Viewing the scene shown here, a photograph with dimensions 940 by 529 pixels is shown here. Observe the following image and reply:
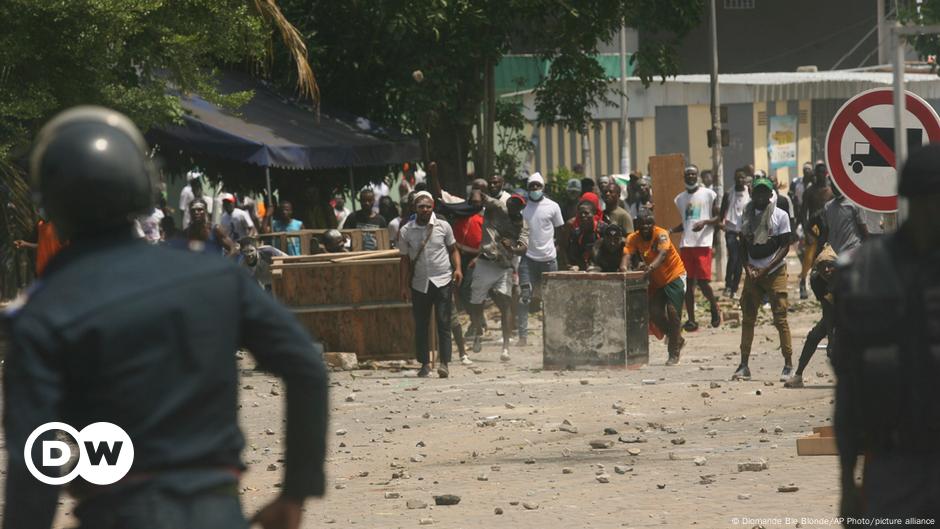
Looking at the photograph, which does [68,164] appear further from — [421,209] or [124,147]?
[421,209]

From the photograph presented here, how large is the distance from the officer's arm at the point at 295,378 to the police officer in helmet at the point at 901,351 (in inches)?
51.7

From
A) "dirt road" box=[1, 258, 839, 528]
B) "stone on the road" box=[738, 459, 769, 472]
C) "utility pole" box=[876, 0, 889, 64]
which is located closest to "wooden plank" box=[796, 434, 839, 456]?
"dirt road" box=[1, 258, 839, 528]

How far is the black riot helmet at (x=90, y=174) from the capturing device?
3.14 m

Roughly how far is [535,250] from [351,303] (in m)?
2.50

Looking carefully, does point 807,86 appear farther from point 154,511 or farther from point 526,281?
point 154,511

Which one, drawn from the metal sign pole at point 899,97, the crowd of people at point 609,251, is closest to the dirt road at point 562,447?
the crowd of people at point 609,251

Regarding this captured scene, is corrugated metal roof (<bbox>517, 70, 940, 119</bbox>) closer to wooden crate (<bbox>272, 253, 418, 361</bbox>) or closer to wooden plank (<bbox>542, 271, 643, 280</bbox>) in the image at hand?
wooden crate (<bbox>272, 253, 418, 361</bbox>)

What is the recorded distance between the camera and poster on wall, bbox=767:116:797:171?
4541 cm

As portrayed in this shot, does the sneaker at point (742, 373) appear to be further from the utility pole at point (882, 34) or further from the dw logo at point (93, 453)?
the utility pole at point (882, 34)

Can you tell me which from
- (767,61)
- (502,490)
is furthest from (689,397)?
(767,61)

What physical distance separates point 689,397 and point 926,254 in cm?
921

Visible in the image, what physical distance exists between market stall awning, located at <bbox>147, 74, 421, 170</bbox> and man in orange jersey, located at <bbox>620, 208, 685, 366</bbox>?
19.5 ft

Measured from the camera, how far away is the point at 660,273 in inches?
613

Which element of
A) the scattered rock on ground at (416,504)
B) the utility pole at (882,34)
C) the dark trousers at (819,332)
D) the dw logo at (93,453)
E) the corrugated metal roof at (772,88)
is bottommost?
the scattered rock on ground at (416,504)
